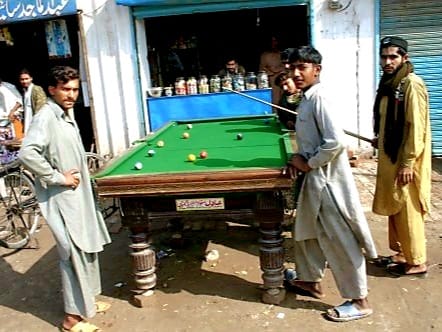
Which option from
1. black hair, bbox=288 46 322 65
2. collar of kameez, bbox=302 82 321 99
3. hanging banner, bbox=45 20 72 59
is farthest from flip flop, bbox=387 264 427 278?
hanging banner, bbox=45 20 72 59

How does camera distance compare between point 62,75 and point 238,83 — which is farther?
point 238,83

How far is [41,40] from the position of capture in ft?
33.3

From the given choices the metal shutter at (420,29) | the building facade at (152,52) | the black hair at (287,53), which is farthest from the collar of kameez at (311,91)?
the metal shutter at (420,29)

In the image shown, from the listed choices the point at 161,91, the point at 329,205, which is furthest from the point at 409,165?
the point at 161,91

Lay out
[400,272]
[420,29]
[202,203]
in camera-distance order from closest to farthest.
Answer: [202,203]
[400,272]
[420,29]

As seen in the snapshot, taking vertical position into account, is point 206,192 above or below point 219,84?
below

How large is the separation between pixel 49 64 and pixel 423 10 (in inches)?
284

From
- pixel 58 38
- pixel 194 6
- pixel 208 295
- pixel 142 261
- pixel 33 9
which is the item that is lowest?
pixel 208 295

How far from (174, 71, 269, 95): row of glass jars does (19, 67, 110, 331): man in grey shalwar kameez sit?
4.67 m

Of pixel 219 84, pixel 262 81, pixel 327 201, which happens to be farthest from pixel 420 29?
pixel 327 201

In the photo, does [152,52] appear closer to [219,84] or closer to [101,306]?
[219,84]

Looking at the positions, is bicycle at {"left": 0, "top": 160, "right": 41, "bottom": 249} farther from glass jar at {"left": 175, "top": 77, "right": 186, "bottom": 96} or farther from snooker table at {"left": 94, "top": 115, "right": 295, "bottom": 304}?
glass jar at {"left": 175, "top": 77, "right": 186, "bottom": 96}

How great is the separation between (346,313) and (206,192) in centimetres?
125

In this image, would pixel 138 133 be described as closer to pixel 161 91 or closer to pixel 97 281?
pixel 161 91
